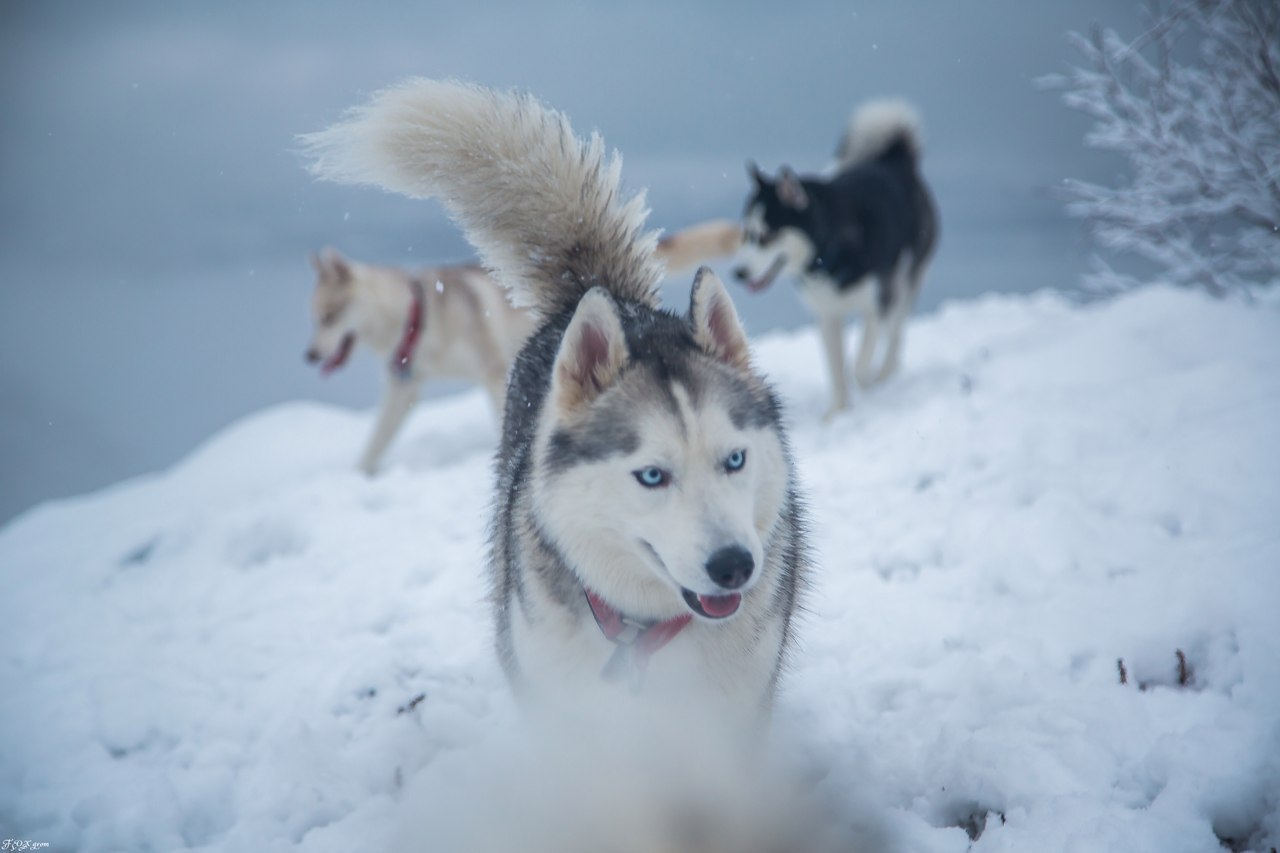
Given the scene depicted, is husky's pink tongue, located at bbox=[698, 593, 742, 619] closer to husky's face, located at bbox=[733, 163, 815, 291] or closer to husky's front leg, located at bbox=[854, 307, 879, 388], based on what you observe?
husky's face, located at bbox=[733, 163, 815, 291]

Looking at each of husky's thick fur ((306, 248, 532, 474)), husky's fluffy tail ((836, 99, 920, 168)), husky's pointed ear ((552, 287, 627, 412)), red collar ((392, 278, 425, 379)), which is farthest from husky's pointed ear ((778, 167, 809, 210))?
husky's pointed ear ((552, 287, 627, 412))

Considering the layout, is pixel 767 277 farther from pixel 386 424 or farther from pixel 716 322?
pixel 716 322

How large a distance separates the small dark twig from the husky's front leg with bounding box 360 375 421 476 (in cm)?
393

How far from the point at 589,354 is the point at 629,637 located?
2.44ft

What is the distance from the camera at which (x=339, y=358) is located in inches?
265

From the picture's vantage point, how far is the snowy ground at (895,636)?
2.19m

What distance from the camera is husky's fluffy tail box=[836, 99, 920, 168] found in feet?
25.3

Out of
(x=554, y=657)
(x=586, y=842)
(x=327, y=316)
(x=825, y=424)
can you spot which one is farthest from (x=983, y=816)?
(x=327, y=316)

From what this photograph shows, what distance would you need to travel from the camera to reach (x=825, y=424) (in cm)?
638

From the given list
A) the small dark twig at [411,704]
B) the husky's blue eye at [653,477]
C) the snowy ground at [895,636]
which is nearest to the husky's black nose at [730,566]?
the husky's blue eye at [653,477]

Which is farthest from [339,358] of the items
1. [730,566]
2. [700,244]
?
[730,566]

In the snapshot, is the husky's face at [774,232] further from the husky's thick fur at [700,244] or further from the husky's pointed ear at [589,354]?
the husky's pointed ear at [589,354]

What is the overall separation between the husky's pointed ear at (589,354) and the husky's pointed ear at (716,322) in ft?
0.77

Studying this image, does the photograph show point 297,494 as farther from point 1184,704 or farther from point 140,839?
point 1184,704
